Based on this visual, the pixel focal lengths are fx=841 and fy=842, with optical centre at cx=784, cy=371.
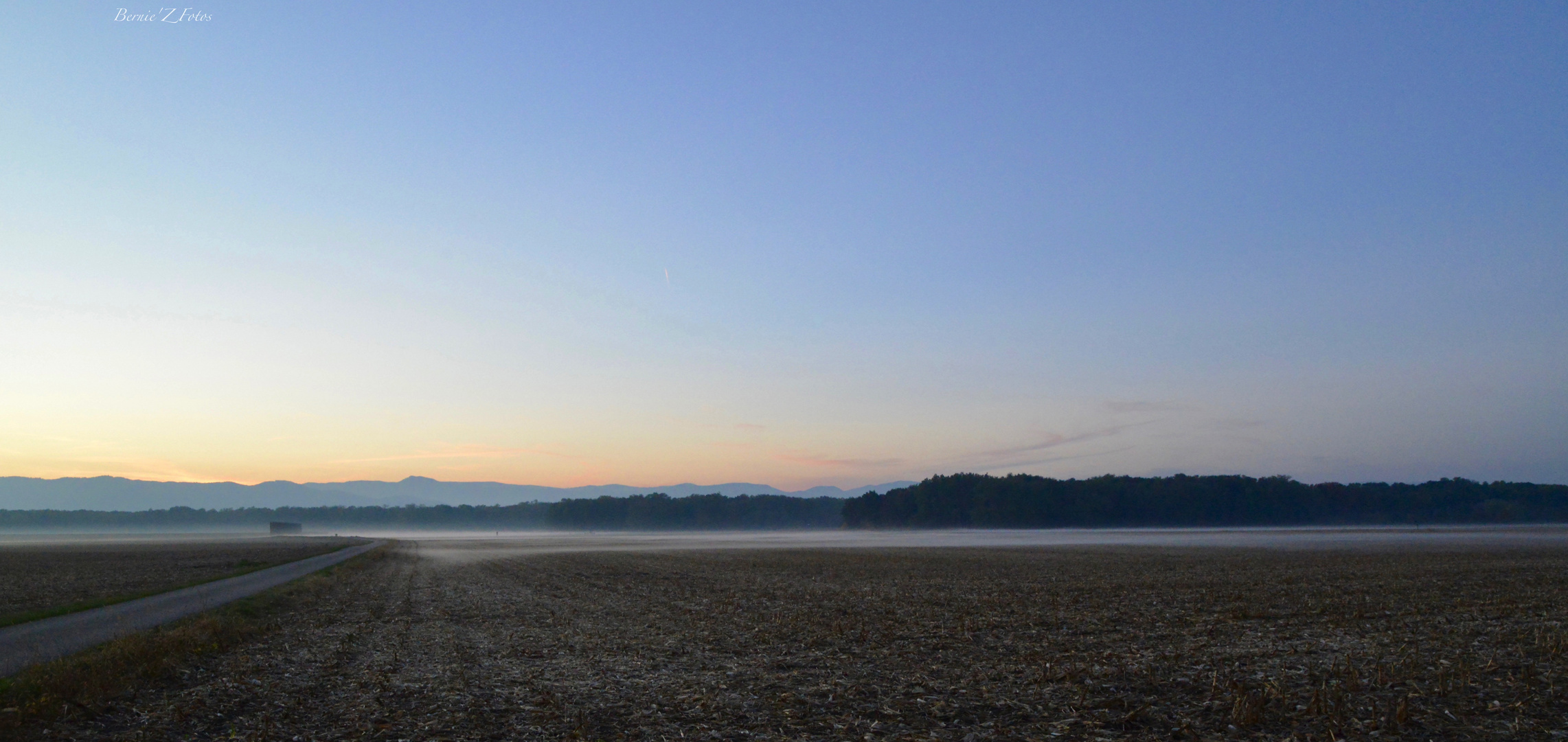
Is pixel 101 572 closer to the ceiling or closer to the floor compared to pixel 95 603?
closer to the floor

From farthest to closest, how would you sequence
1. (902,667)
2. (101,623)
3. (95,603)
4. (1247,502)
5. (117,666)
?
(1247,502) < (95,603) < (101,623) < (902,667) < (117,666)

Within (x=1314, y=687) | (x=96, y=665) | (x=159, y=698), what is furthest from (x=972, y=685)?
(x=96, y=665)

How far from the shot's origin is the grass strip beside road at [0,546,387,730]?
12.0 metres

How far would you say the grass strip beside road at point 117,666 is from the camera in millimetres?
11953

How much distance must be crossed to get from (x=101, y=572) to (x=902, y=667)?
57.4 metres

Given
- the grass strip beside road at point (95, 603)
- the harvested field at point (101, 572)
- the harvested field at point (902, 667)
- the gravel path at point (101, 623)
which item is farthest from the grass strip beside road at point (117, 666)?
the harvested field at point (101, 572)

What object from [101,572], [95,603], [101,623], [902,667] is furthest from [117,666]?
[101,572]

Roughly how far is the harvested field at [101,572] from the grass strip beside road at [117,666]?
8.33m

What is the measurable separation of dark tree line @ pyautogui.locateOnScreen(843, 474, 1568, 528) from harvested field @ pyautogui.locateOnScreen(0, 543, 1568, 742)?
162 metres

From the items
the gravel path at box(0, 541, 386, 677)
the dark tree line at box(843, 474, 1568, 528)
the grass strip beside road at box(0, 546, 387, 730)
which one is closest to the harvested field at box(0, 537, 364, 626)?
the gravel path at box(0, 541, 386, 677)

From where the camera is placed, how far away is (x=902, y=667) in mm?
14992

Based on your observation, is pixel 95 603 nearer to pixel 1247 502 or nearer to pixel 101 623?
pixel 101 623

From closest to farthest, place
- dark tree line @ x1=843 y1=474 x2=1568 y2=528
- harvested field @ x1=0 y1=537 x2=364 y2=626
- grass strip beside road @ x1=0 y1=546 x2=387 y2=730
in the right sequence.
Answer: grass strip beside road @ x1=0 y1=546 x2=387 y2=730
harvested field @ x1=0 y1=537 x2=364 y2=626
dark tree line @ x1=843 y1=474 x2=1568 y2=528

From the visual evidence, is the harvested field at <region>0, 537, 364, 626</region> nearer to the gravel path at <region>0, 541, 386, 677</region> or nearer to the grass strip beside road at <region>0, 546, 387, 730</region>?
the gravel path at <region>0, 541, 386, 677</region>
